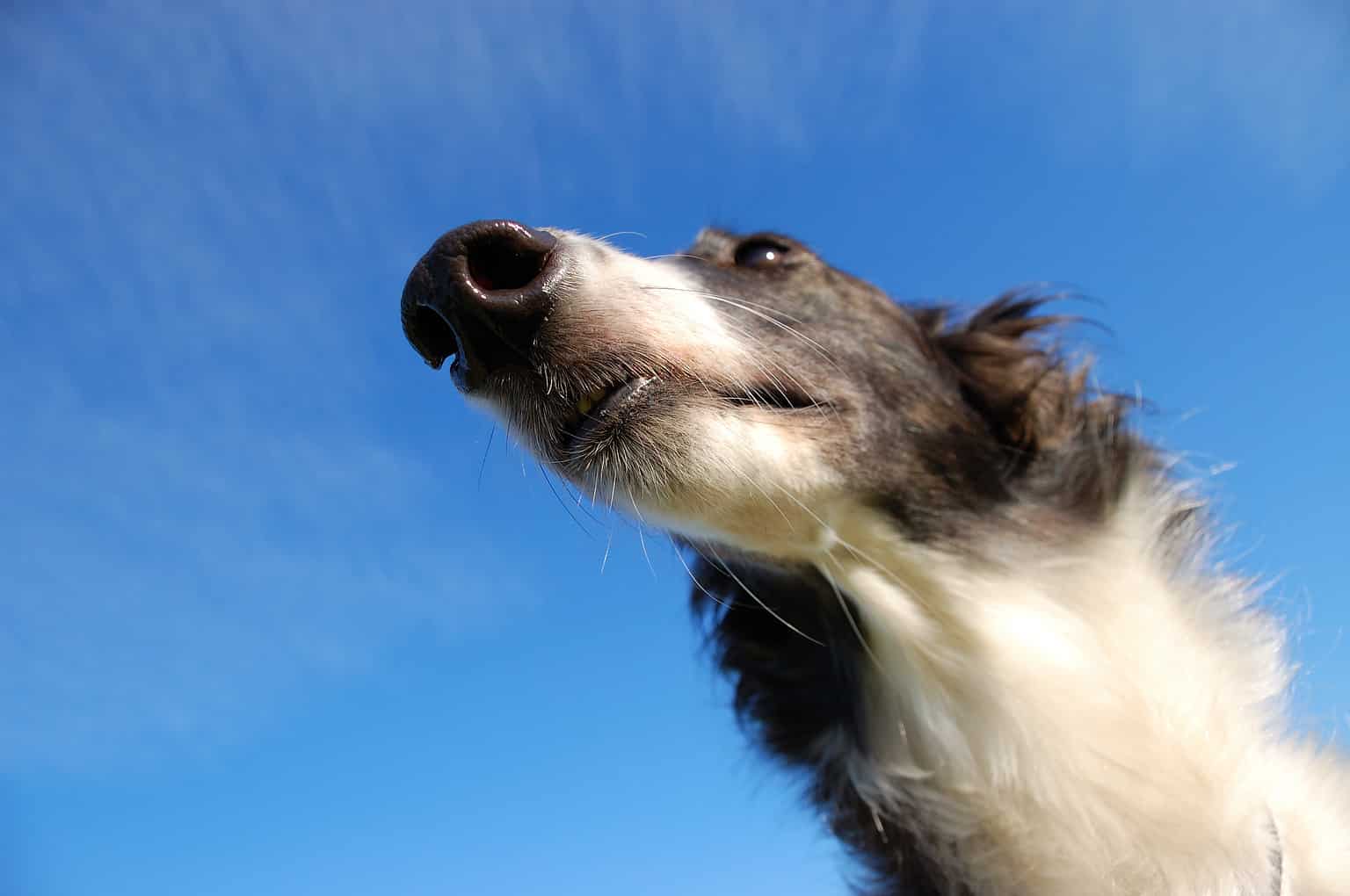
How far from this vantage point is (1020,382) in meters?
4.49

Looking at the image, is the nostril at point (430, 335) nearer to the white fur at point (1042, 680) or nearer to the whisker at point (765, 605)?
the white fur at point (1042, 680)

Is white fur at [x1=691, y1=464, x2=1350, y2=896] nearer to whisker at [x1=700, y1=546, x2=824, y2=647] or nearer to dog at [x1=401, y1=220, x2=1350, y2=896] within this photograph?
dog at [x1=401, y1=220, x2=1350, y2=896]

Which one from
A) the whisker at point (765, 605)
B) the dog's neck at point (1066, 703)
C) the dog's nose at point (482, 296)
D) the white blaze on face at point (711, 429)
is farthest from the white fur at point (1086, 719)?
the dog's nose at point (482, 296)

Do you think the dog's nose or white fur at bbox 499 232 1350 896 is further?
white fur at bbox 499 232 1350 896

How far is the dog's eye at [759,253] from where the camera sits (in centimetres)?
447

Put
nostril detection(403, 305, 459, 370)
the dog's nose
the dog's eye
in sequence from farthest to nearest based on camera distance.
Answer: the dog's eye < nostril detection(403, 305, 459, 370) < the dog's nose

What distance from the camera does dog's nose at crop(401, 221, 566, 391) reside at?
9.95ft

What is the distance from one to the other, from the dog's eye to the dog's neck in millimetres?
1284

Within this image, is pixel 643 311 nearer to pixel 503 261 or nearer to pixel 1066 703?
pixel 503 261

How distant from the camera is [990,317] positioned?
5.04 m

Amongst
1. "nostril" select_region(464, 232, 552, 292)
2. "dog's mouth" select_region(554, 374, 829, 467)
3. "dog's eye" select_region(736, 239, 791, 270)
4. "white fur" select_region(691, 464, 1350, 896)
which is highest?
"dog's eye" select_region(736, 239, 791, 270)

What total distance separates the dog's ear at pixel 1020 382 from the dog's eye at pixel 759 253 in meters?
0.80

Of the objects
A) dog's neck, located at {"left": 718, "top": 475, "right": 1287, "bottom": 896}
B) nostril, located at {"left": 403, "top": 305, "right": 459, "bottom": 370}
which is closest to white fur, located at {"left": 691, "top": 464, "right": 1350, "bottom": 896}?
dog's neck, located at {"left": 718, "top": 475, "right": 1287, "bottom": 896}

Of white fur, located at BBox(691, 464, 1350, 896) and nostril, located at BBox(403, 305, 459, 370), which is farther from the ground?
nostril, located at BBox(403, 305, 459, 370)
